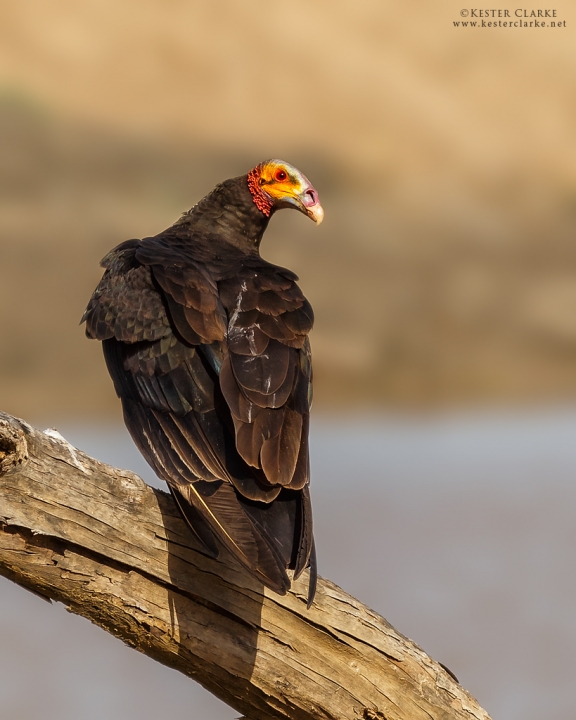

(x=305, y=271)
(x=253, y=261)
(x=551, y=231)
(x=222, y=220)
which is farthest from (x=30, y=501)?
(x=551, y=231)

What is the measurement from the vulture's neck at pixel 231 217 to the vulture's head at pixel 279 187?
0.13 feet

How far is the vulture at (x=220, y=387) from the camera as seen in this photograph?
285 cm

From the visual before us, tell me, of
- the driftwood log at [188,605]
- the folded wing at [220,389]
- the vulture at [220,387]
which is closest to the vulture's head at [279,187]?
the vulture at [220,387]

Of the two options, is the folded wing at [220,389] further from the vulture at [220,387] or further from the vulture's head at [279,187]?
the vulture's head at [279,187]

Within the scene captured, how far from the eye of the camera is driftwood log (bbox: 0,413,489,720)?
2.81 m

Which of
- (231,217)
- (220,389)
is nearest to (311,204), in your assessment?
(231,217)

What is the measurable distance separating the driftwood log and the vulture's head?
1800 millimetres

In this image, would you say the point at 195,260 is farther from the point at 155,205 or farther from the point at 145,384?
the point at 155,205

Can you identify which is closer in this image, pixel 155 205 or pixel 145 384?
pixel 145 384

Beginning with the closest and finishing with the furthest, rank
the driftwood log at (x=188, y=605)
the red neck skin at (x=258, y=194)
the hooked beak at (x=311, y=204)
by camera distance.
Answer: the driftwood log at (x=188, y=605)
the hooked beak at (x=311, y=204)
the red neck skin at (x=258, y=194)

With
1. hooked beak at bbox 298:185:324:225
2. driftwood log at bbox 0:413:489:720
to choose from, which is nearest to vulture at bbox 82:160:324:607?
driftwood log at bbox 0:413:489:720

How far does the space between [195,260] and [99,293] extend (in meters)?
0.36

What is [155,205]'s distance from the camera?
35.1ft

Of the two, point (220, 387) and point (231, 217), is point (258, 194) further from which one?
point (220, 387)
